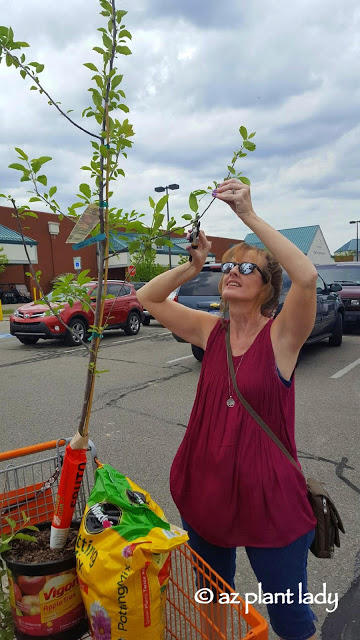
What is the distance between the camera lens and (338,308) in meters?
10.1

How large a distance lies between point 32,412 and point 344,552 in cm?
425

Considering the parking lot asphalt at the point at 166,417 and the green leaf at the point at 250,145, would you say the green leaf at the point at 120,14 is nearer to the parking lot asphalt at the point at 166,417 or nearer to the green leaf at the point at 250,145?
the green leaf at the point at 250,145

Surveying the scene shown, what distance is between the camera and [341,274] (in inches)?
517

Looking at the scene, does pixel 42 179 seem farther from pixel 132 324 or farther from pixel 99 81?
pixel 132 324

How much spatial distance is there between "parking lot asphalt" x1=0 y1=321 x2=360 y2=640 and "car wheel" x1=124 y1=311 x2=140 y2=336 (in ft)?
8.98

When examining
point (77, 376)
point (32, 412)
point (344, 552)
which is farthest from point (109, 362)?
point (344, 552)

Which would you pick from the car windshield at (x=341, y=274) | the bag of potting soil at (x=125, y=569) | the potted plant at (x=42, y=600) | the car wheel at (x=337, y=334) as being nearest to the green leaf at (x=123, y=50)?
the bag of potting soil at (x=125, y=569)

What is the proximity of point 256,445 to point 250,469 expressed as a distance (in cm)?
9

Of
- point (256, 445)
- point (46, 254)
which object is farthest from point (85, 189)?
point (46, 254)

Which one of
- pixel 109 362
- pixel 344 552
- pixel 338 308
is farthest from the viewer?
pixel 338 308

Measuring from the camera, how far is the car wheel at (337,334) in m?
10.1

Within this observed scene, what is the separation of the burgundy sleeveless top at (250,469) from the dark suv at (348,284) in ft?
34.5

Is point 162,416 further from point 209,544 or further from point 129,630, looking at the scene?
point 129,630

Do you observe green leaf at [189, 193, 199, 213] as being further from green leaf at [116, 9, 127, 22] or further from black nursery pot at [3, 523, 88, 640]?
black nursery pot at [3, 523, 88, 640]
